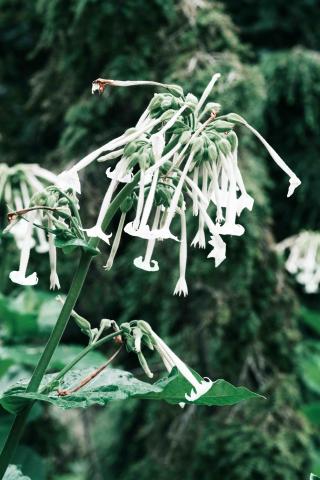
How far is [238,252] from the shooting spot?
2373 mm

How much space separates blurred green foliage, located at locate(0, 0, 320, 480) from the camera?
2.33 m

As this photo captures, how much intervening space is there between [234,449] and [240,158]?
0.87 metres

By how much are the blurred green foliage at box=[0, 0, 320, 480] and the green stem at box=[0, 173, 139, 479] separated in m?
1.21

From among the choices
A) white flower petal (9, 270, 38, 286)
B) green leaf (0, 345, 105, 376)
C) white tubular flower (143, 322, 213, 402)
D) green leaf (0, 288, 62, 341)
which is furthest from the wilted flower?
green leaf (0, 288, 62, 341)

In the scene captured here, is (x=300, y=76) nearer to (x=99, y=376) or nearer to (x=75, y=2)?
(x=75, y=2)

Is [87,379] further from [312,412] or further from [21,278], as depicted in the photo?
[312,412]

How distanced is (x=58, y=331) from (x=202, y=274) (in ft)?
5.46

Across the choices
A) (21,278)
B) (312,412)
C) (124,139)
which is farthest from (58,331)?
(312,412)

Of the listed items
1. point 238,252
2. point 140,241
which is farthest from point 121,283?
point 238,252

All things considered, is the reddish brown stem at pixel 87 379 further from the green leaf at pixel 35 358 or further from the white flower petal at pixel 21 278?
the green leaf at pixel 35 358

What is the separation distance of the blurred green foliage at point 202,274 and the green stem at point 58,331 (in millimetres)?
1211

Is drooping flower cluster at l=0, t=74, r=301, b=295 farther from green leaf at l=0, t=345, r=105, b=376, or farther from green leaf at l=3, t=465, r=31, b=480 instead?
green leaf at l=0, t=345, r=105, b=376

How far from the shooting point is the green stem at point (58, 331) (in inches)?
27.4

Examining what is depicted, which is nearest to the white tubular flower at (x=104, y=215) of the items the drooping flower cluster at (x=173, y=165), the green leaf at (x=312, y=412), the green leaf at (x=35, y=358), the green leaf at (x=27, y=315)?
the drooping flower cluster at (x=173, y=165)
